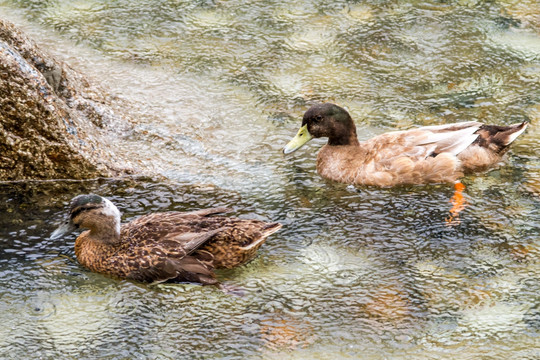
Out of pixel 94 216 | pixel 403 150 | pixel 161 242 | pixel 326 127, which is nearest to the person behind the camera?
→ pixel 161 242

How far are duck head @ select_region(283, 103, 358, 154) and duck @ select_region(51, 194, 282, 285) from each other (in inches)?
57.0

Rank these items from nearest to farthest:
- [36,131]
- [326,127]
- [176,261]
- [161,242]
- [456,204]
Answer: [176,261] < [161,242] < [456,204] < [36,131] < [326,127]

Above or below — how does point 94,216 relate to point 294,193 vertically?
above

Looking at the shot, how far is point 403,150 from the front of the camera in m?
7.13

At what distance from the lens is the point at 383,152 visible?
7.14 m

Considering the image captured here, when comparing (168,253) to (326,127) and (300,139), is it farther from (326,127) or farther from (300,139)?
(326,127)

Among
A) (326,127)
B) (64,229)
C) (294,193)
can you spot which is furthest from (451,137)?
(64,229)

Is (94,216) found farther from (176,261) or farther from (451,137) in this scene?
(451,137)

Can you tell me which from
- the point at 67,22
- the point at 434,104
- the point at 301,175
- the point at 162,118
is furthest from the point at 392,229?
the point at 67,22

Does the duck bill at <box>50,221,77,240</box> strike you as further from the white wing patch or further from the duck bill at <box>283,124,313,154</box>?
the white wing patch

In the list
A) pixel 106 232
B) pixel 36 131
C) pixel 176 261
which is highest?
pixel 36 131

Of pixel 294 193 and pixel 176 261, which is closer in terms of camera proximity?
pixel 176 261

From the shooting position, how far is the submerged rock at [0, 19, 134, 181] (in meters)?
6.80

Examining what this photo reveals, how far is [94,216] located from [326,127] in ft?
7.74
